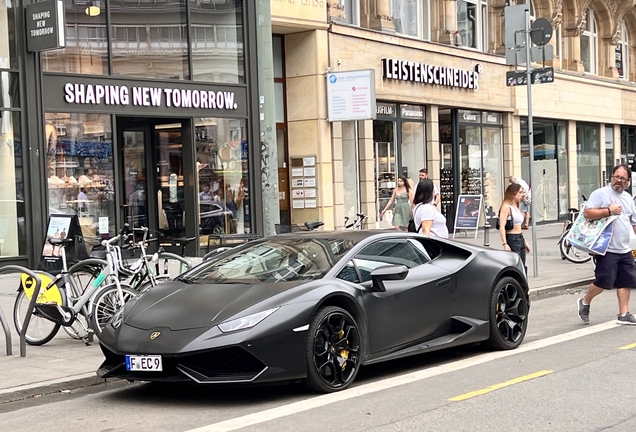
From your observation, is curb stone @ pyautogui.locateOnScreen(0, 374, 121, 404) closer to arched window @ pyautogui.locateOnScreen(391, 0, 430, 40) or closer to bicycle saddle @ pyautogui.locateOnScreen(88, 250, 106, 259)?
bicycle saddle @ pyautogui.locateOnScreen(88, 250, 106, 259)

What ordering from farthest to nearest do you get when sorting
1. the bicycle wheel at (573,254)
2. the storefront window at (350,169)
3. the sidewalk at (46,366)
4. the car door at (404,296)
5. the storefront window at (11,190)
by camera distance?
the storefront window at (350,169), the bicycle wheel at (573,254), the storefront window at (11,190), the sidewalk at (46,366), the car door at (404,296)

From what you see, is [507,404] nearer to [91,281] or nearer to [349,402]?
[349,402]

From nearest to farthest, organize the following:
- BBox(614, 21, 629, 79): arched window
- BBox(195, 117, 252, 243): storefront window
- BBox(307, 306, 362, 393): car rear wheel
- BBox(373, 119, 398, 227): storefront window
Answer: BBox(307, 306, 362, 393): car rear wheel
BBox(195, 117, 252, 243): storefront window
BBox(373, 119, 398, 227): storefront window
BBox(614, 21, 629, 79): arched window

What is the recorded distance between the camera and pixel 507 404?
265 inches

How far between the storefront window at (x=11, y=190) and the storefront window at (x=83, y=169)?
61 centimetres

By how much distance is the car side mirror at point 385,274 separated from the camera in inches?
304

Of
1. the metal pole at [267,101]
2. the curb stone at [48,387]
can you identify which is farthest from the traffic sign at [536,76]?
the curb stone at [48,387]

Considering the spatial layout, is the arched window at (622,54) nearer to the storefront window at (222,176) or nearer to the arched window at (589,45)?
the arched window at (589,45)

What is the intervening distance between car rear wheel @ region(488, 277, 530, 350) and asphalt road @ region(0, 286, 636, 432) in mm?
152

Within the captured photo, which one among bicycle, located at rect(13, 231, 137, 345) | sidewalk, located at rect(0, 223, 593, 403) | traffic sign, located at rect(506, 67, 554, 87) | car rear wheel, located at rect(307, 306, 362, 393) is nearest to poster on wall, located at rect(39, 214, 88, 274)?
sidewalk, located at rect(0, 223, 593, 403)

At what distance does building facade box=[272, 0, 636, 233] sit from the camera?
22375 millimetres

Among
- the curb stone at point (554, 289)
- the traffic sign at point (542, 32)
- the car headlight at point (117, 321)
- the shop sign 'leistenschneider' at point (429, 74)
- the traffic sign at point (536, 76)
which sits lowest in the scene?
the curb stone at point (554, 289)

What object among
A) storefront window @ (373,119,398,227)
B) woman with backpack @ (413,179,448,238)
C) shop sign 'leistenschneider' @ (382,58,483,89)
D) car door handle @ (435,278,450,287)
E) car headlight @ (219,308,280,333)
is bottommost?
car headlight @ (219,308,280,333)

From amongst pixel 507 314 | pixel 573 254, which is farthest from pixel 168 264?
pixel 573 254
